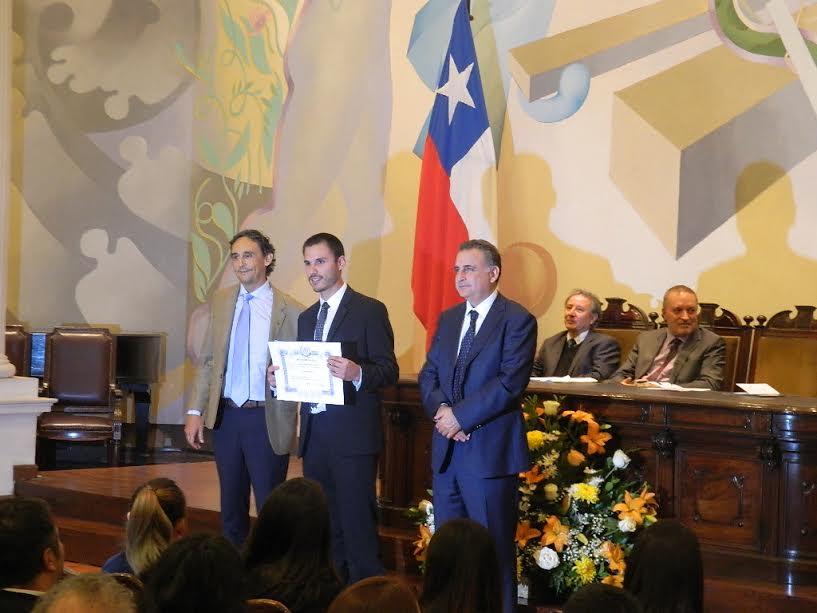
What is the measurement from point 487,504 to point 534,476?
0.78m

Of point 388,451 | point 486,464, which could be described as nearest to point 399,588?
point 486,464

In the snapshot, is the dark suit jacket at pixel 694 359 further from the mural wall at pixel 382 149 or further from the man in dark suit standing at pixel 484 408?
the man in dark suit standing at pixel 484 408

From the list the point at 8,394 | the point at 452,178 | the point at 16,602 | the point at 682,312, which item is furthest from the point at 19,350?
the point at 16,602

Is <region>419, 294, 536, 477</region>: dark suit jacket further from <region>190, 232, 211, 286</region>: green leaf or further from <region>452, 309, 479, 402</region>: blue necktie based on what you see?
<region>190, 232, 211, 286</region>: green leaf

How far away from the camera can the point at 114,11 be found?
31.7 feet

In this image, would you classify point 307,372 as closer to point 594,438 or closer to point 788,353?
point 594,438

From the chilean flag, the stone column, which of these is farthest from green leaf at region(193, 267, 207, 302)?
the stone column

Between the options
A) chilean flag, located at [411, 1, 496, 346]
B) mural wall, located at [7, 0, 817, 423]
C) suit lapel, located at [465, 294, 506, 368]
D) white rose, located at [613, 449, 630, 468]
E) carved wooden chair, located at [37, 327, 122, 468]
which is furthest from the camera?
carved wooden chair, located at [37, 327, 122, 468]

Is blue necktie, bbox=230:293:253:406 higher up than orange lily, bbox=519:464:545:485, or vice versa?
blue necktie, bbox=230:293:253:406

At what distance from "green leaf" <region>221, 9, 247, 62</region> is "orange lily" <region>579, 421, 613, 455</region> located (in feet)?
18.7

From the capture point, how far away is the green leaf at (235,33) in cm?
950

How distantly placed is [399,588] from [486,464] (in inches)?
79.8

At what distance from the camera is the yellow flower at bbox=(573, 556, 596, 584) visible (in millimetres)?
4523

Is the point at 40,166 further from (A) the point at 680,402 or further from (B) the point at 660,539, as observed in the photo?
(B) the point at 660,539
